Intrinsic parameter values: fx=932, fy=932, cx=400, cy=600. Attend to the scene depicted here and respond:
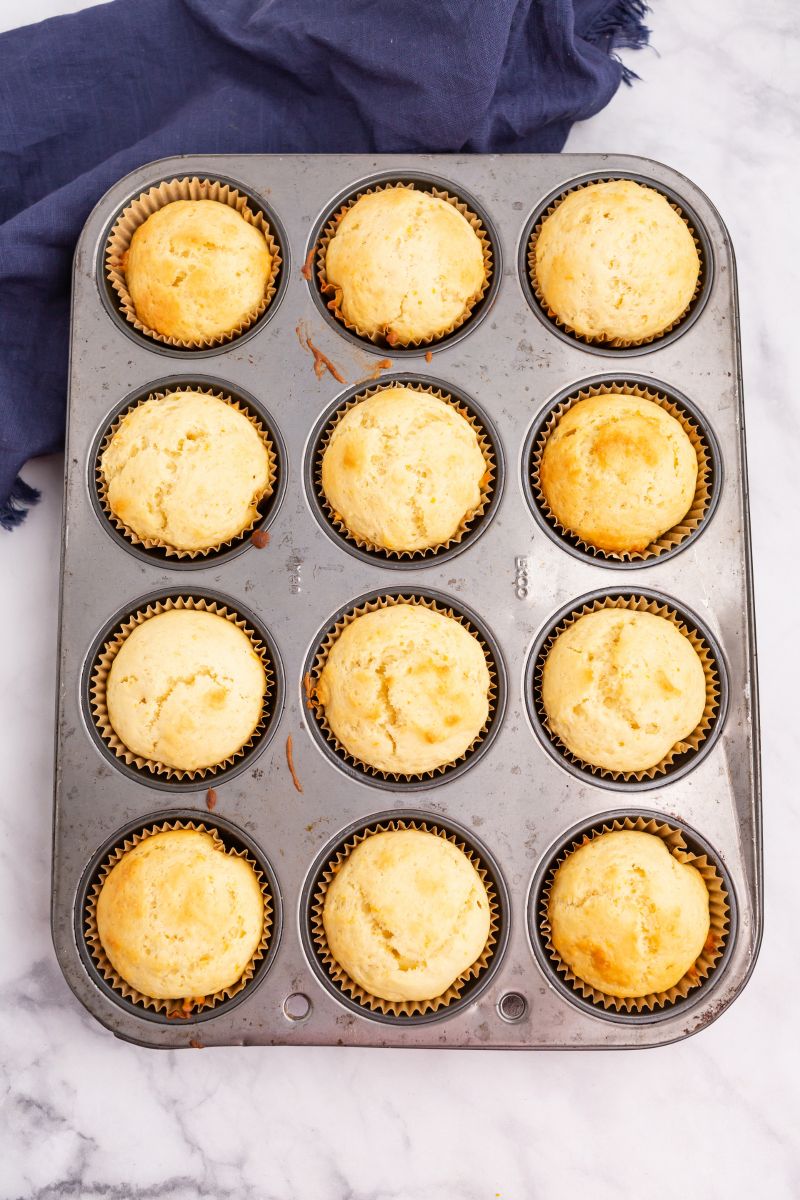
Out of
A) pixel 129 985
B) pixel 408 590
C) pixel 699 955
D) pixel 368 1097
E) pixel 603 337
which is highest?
pixel 603 337

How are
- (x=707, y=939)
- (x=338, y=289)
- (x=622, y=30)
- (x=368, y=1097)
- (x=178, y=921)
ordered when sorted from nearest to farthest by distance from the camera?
(x=178, y=921)
(x=707, y=939)
(x=338, y=289)
(x=368, y=1097)
(x=622, y=30)

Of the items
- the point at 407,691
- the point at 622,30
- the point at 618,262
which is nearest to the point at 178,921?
the point at 407,691

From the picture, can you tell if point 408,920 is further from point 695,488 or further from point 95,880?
point 695,488

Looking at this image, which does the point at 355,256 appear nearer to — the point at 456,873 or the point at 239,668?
the point at 239,668

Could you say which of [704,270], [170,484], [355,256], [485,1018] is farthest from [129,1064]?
[704,270]

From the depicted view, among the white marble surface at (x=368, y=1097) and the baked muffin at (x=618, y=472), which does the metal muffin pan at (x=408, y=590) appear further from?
the white marble surface at (x=368, y=1097)

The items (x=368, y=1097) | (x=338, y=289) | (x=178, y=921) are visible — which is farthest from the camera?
(x=368, y=1097)
